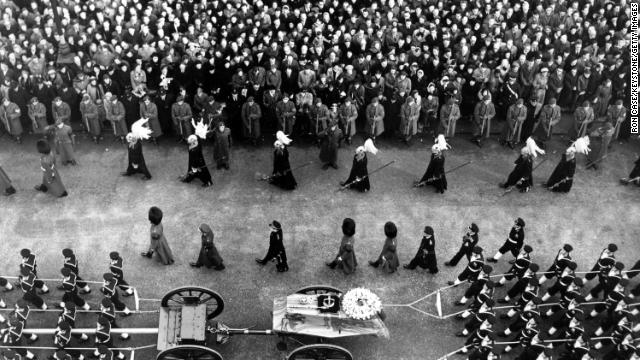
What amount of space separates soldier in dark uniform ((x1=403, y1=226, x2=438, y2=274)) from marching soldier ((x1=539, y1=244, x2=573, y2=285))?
2.19 metres

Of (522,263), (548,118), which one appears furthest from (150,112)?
(548,118)

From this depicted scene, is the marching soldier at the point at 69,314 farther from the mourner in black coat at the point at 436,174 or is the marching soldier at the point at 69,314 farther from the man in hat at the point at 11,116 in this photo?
the mourner in black coat at the point at 436,174

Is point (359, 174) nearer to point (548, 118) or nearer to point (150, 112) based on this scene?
point (548, 118)

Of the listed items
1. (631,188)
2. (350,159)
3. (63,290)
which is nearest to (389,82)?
(350,159)

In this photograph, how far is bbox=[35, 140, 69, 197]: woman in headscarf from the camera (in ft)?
47.8

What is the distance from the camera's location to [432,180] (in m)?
15.8

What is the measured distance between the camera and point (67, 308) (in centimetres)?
1155

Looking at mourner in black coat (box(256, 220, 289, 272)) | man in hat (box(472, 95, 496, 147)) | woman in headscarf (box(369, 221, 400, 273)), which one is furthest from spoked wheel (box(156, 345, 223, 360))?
man in hat (box(472, 95, 496, 147))

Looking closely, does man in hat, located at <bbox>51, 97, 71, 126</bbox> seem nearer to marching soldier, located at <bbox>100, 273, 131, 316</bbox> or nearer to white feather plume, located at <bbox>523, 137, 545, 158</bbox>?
marching soldier, located at <bbox>100, 273, 131, 316</bbox>

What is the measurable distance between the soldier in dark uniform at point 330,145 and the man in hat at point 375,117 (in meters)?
1.11

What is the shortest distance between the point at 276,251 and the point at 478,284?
406 centimetres

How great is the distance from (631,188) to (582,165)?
51.7 inches

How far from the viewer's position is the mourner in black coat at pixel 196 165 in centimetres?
1520

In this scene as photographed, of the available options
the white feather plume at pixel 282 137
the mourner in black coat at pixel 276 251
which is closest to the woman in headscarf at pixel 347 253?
the mourner in black coat at pixel 276 251
